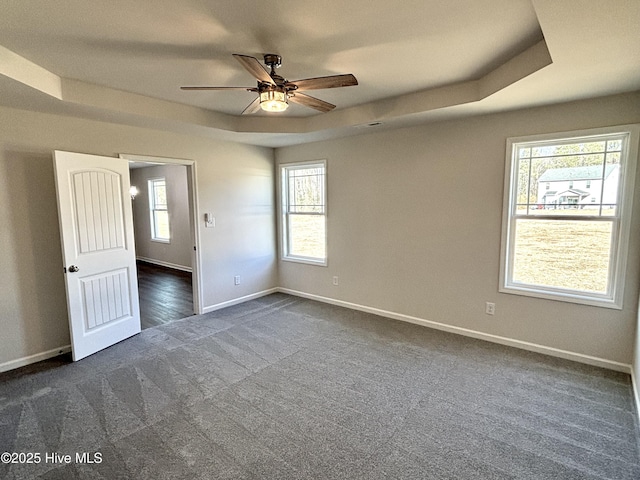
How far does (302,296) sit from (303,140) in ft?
8.00

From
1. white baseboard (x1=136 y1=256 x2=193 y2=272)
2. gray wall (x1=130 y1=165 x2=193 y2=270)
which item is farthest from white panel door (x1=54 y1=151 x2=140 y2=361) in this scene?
white baseboard (x1=136 y1=256 x2=193 y2=272)

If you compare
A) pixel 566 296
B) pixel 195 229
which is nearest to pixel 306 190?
pixel 195 229

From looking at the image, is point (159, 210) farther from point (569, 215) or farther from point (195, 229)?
point (569, 215)

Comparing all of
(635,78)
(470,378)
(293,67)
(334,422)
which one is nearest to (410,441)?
(334,422)

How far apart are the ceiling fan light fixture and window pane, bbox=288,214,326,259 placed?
105 inches

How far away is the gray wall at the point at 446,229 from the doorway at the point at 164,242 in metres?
2.28

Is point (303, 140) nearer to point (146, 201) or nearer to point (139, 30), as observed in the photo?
point (139, 30)

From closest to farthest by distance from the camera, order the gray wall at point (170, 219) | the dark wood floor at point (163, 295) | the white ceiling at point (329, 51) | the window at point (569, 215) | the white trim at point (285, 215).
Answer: the white ceiling at point (329, 51), the window at point (569, 215), the dark wood floor at point (163, 295), the white trim at point (285, 215), the gray wall at point (170, 219)

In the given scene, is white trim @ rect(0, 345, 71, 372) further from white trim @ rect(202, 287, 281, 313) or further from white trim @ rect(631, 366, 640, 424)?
white trim @ rect(631, 366, 640, 424)

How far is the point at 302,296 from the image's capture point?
519cm

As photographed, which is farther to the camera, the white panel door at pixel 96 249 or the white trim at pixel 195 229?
the white trim at pixel 195 229

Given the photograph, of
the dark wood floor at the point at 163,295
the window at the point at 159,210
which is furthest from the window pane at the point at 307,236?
the window at the point at 159,210

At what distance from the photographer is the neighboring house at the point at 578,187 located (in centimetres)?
285

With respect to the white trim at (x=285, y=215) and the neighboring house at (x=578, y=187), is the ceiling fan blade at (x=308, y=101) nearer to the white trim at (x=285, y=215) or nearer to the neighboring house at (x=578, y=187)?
the white trim at (x=285, y=215)
